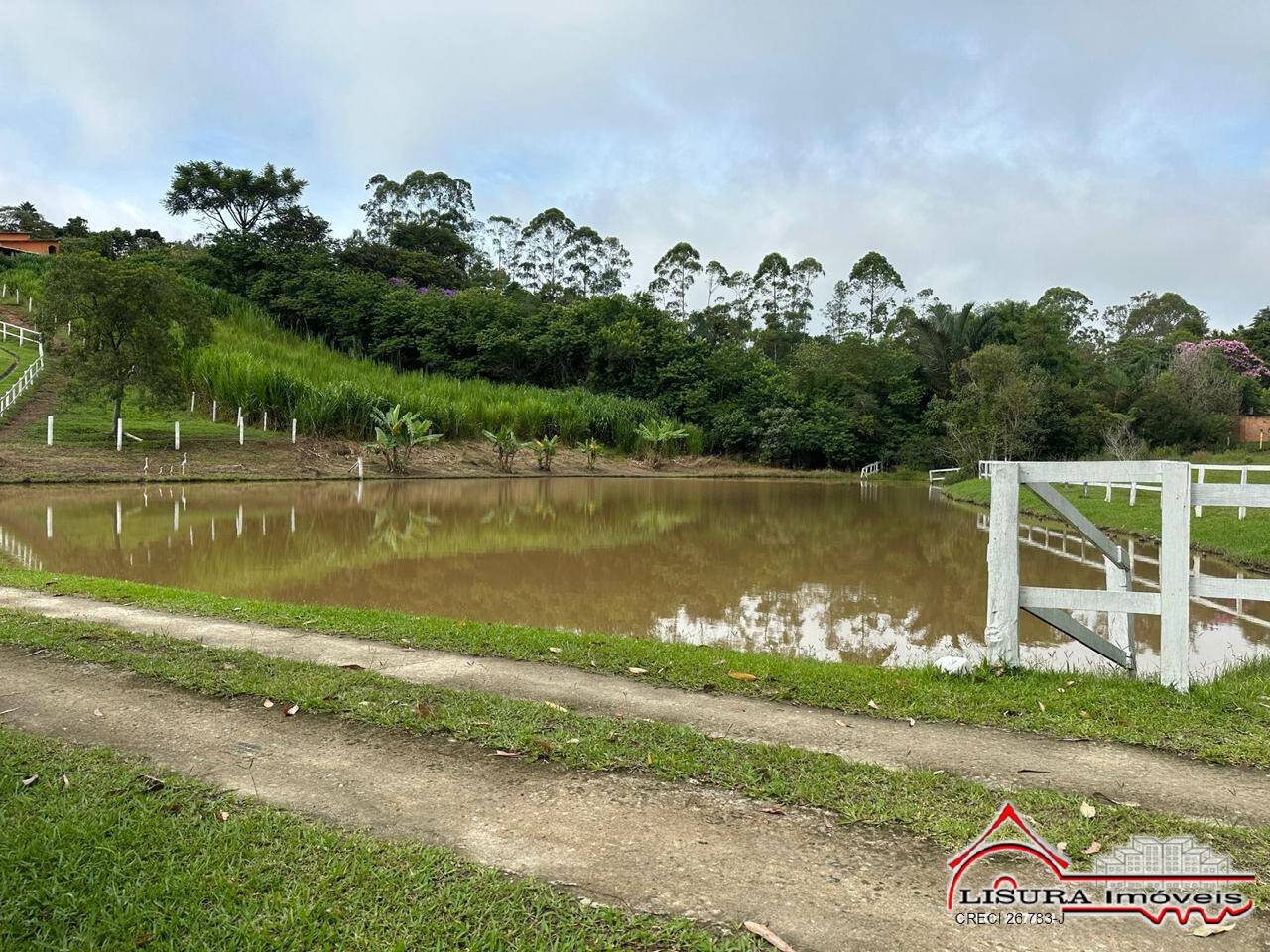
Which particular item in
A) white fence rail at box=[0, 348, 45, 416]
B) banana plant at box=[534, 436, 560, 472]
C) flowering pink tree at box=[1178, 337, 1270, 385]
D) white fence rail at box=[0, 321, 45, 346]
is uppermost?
flowering pink tree at box=[1178, 337, 1270, 385]

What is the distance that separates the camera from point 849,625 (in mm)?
8570

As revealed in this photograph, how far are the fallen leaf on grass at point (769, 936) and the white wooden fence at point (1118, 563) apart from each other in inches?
135

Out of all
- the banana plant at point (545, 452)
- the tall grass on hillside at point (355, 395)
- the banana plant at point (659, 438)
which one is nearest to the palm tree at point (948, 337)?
the tall grass on hillside at point (355, 395)

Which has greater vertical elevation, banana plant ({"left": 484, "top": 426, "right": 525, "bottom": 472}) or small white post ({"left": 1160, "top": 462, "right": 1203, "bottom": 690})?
banana plant ({"left": 484, "top": 426, "right": 525, "bottom": 472})

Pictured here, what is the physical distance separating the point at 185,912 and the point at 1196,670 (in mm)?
7456

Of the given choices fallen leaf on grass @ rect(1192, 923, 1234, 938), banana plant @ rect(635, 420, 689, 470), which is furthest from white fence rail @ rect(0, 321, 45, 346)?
fallen leaf on grass @ rect(1192, 923, 1234, 938)

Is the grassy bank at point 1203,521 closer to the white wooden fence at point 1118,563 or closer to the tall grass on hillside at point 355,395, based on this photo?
the white wooden fence at point 1118,563

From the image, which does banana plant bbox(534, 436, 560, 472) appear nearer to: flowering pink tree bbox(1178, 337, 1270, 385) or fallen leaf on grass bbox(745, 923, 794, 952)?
fallen leaf on grass bbox(745, 923, 794, 952)

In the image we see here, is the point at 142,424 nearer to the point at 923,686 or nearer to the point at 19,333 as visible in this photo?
the point at 19,333

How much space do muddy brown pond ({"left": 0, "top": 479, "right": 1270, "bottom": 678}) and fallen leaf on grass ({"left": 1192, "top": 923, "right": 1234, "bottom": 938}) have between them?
3876mm

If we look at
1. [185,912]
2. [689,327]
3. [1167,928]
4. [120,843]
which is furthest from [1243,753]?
[689,327]

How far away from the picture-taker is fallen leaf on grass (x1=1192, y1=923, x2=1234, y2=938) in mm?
2398

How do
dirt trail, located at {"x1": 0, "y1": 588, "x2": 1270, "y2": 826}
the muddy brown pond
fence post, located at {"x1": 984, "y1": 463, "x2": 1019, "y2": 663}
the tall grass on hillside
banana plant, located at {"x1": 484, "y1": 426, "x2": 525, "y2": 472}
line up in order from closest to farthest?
dirt trail, located at {"x1": 0, "y1": 588, "x2": 1270, "y2": 826}
fence post, located at {"x1": 984, "y1": 463, "x2": 1019, "y2": 663}
the muddy brown pond
the tall grass on hillside
banana plant, located at {"x1": 484, "y1": 426, "x2": 525, "y2": 472}
